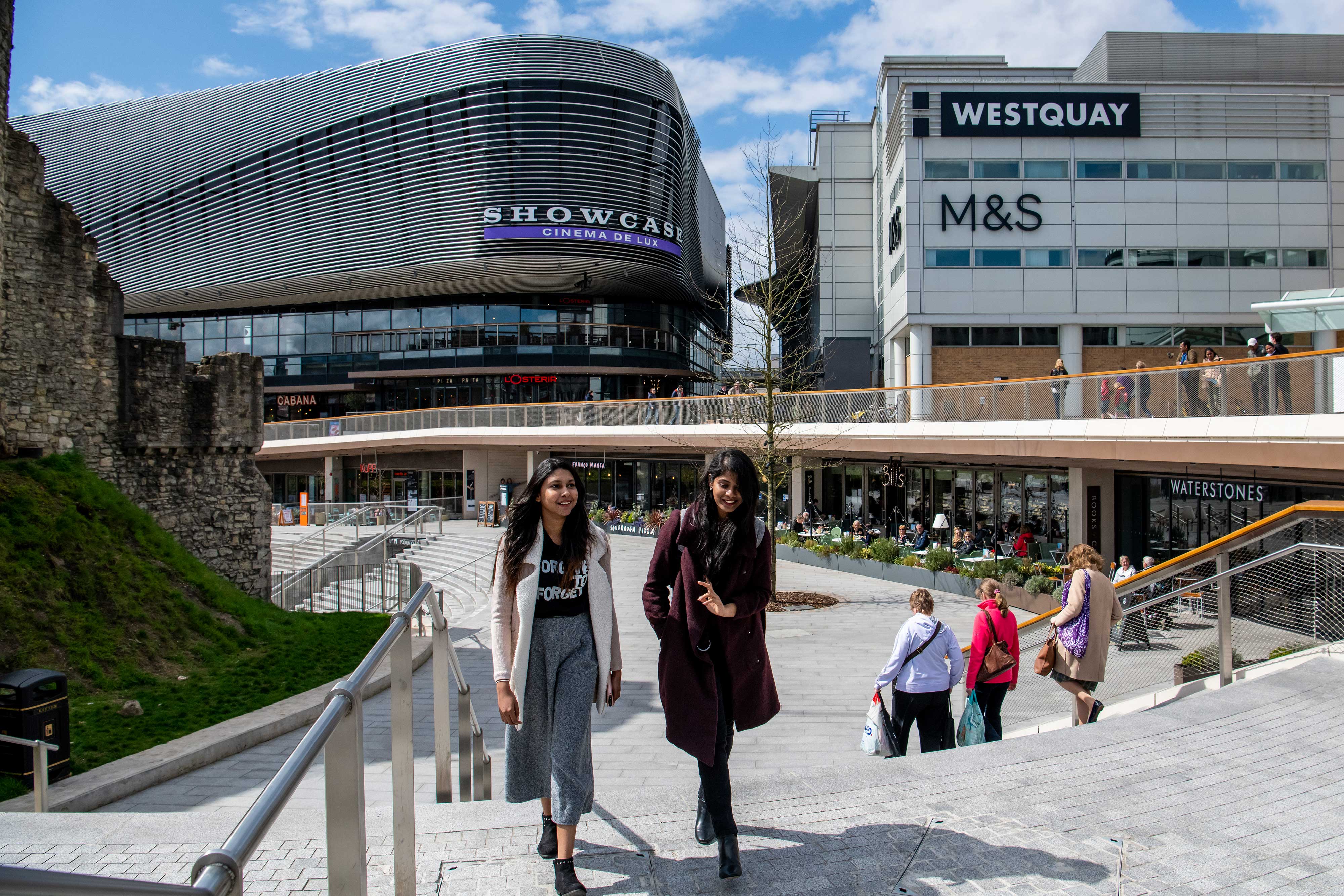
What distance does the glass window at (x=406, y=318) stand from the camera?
49812 mm

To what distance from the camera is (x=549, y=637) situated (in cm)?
335

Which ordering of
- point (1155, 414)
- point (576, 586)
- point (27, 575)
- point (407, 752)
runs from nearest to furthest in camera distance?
1. point (407, 752)
2. point (576, 586)
3. point (27, 575)
4. point (1155, 414)

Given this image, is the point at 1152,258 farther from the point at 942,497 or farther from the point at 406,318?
the point at 406,318

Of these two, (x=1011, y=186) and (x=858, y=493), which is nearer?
(x=858, y=493)

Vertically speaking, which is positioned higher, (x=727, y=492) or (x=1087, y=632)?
(x=727, y=492)

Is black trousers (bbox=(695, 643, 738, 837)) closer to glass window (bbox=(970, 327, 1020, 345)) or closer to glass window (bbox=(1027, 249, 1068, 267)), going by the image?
glass window (bbox=(970, 327, 1020, 345))

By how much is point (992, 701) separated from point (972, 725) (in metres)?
0.27

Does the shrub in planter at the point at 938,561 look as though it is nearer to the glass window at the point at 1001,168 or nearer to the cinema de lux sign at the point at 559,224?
the glass window at the point at 1001,168

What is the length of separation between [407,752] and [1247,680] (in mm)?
5532

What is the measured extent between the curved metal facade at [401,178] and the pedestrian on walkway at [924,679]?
37742 millimetres

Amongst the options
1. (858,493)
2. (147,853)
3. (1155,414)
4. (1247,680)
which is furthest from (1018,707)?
(858,493)

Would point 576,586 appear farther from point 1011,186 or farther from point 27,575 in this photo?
point 1011,186

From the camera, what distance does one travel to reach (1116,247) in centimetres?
3005

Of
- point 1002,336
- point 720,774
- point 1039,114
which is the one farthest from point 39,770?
point 1039,114
